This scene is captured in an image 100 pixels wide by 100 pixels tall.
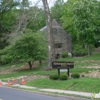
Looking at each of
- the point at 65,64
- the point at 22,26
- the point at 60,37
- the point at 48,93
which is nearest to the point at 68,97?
the point at 48,93

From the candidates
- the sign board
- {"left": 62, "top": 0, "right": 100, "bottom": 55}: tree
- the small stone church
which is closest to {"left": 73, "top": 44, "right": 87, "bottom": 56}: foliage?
the small stone church

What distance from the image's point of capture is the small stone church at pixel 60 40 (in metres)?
52.1

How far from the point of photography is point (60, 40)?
173 feet

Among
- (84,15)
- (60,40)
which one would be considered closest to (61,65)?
(84,15)

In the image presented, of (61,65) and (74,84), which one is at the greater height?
(61,65)

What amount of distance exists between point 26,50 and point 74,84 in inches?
638

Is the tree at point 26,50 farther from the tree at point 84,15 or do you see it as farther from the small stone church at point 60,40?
the small stone church at point 60,40

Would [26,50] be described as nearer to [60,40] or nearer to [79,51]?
[79,51]

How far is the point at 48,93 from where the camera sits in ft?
53.6

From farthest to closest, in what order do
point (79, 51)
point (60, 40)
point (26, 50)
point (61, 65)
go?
point (60, 40), point (79, 51), point (26, 50), point (61, 65)

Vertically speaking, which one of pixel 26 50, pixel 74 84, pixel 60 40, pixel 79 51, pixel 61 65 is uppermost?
pixel 60 40

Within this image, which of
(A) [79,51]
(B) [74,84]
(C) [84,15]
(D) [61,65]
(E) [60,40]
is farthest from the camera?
(E) [60,40]

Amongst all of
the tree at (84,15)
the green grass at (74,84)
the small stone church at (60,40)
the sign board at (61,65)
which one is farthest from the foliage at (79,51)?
the green grass at (74,84)

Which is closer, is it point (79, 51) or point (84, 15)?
point (84, 15)
